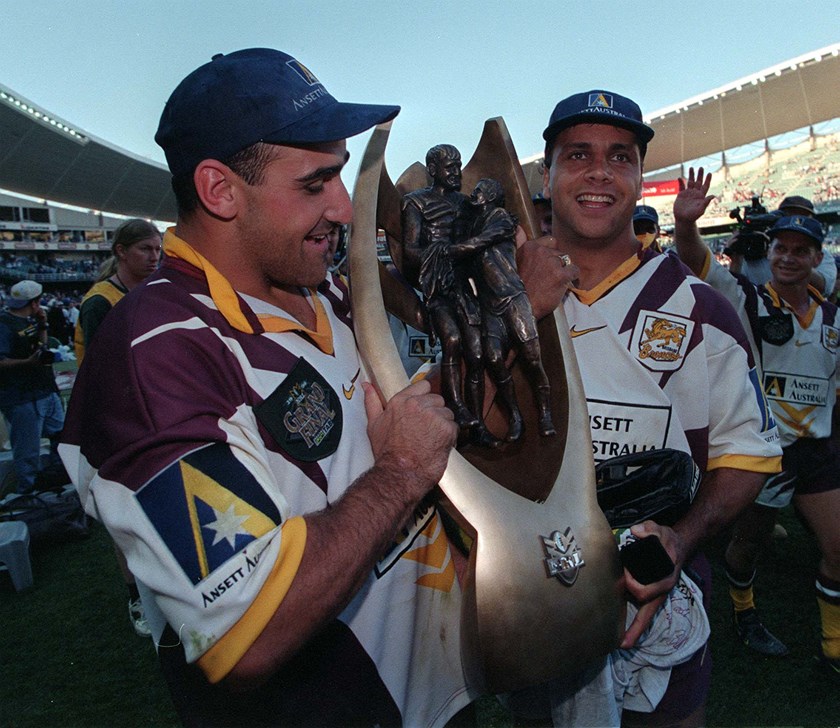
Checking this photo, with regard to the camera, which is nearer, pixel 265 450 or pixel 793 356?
pixel 265 450

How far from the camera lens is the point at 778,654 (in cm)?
356

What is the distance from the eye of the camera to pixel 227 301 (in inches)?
57.3

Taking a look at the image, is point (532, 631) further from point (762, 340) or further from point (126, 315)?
point (762, 340)

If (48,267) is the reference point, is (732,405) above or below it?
below

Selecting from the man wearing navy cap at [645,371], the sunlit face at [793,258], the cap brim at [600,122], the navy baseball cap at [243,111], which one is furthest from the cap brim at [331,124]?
the sunlit face at [793,258]

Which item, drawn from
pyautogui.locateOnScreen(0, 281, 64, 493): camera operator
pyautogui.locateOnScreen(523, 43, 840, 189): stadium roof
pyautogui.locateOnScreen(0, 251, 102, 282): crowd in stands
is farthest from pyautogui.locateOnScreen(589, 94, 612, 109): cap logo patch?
pyautogui.locateOnScreen(0, 251, 102, 282): crowd in stands

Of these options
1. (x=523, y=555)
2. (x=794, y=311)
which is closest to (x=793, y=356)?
(x=794, y=311)

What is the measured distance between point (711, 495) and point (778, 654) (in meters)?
2.38

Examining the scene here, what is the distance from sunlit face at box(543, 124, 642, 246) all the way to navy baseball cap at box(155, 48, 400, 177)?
85cm

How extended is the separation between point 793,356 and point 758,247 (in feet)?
5.20

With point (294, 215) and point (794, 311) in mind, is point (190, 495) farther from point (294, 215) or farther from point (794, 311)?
point (794, 311)

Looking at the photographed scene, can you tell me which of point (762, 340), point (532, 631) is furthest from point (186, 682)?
point (762, 340)

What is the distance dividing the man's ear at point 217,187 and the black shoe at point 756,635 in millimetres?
3669

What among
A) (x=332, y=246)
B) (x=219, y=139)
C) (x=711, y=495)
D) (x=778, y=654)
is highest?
(x=219, y=139)
